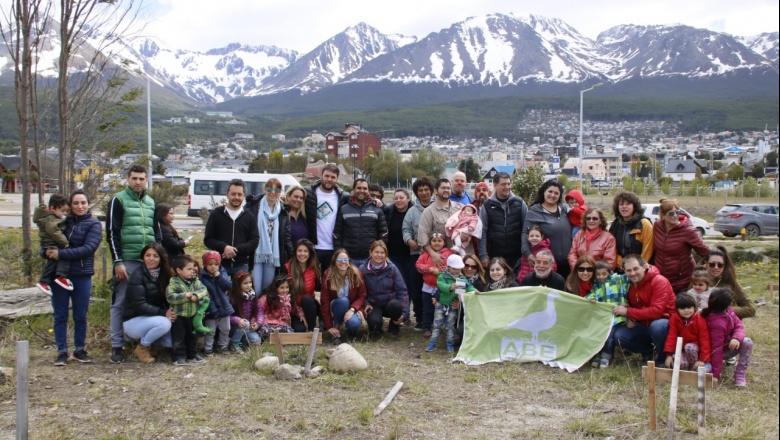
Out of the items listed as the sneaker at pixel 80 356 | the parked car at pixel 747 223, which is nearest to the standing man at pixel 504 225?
the sneaker at pixel 80 356

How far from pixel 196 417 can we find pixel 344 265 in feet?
9.72

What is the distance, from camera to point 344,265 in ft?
26.3

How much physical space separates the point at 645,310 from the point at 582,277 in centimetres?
78

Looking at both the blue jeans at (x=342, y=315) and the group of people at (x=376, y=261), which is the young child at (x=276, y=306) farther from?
the blue jeans at (x=342, y=315)

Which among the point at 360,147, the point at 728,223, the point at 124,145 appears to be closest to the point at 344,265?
the point at 124,145

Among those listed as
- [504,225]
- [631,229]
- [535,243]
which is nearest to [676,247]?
[631,229]

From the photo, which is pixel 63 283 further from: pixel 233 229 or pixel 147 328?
pixel 233 229

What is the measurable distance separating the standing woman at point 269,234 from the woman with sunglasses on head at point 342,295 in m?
0.64

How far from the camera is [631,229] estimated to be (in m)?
7.42

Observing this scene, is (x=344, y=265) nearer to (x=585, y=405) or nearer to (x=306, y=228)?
(x=306, y=228)

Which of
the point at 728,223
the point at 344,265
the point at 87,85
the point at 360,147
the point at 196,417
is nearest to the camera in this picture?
the point at 196,417

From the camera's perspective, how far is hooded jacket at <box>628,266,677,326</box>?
6672 millimetres

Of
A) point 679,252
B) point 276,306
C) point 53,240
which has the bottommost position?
point 276,306

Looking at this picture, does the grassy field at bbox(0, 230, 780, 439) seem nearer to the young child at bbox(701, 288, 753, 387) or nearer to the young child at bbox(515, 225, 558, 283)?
the young child at bbox(701, 288, 753, 387)
